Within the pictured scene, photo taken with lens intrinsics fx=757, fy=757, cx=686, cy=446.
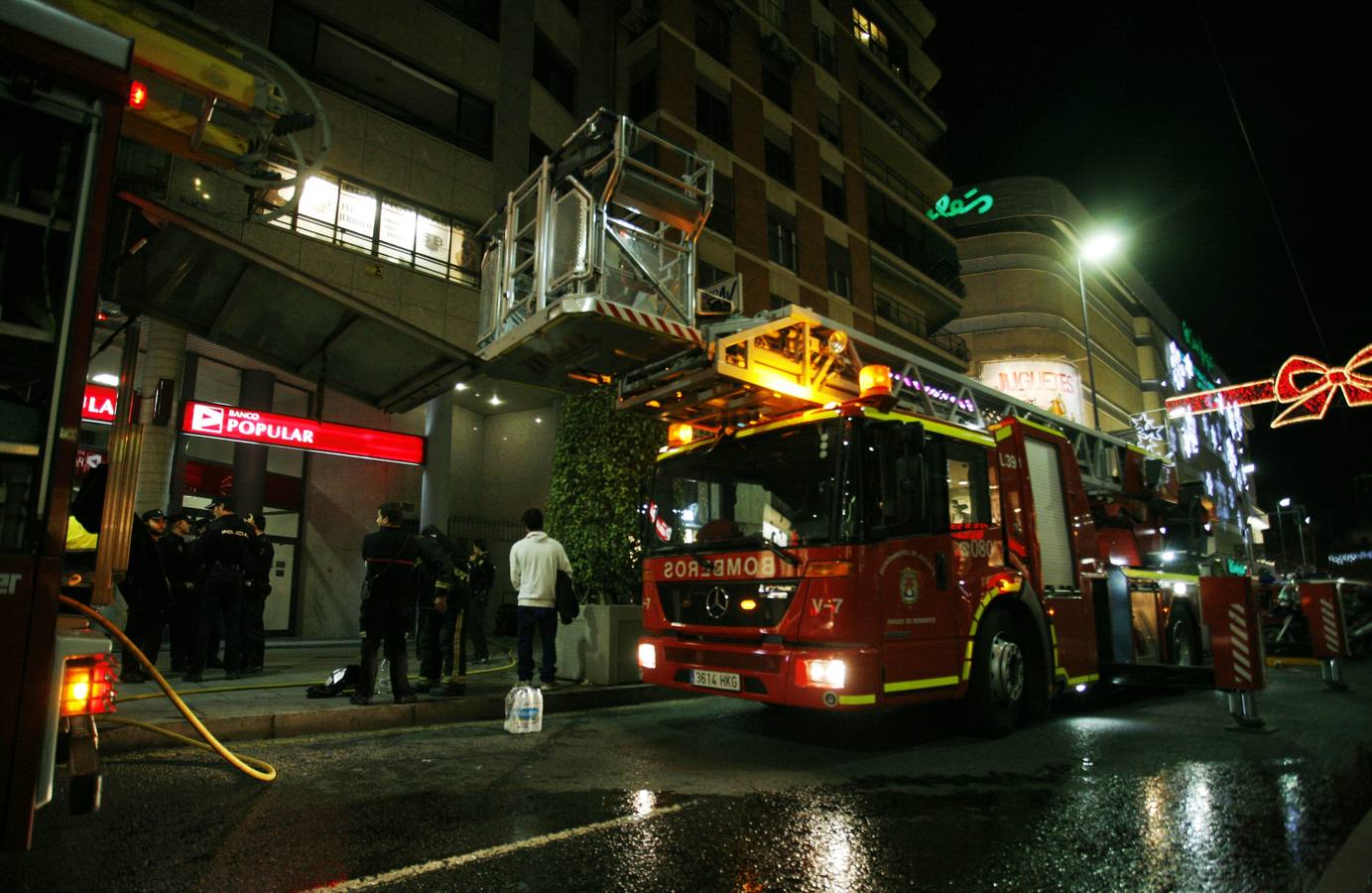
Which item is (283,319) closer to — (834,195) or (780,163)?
(780,163)

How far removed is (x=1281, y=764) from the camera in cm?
533

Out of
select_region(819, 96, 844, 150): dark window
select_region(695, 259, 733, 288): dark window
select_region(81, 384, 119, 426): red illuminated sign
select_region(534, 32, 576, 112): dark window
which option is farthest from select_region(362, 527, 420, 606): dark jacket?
select_region(819, 96, 844, 150): dark window

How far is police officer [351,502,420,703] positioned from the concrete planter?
2125 millimetres

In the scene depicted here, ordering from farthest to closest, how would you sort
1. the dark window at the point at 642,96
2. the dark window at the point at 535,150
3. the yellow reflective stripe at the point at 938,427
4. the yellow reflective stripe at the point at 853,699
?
the dark window at the point at 642,96 → the dark window at the point at 535,150 → the yellow reflective stripe at the point at 938,427 → the yellow reflective stripe at the point at 853,699

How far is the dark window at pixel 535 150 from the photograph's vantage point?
16922mm

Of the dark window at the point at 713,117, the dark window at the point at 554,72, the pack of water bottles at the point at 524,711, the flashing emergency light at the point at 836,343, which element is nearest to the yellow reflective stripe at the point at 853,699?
the pack of water bottles at the point at 524,711

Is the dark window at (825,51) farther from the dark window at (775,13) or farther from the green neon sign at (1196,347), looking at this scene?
the green neon sign at (1196,347)

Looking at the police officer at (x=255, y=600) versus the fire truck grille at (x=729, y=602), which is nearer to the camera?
the fire truck grille at (x=729, y=602)

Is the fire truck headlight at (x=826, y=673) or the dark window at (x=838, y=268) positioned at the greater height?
the dark window at (x=838, y=268)

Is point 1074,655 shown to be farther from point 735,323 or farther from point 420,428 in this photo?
point 420,428

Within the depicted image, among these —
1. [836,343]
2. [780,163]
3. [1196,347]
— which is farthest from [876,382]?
[1196,347]

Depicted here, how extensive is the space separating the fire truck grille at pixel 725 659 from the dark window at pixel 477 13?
14.6m

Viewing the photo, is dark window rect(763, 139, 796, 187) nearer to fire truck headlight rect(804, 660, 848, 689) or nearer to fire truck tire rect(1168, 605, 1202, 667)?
fire truck tire rect(1168, 605, 1202, 667)

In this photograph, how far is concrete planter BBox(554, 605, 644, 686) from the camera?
27.4ft
